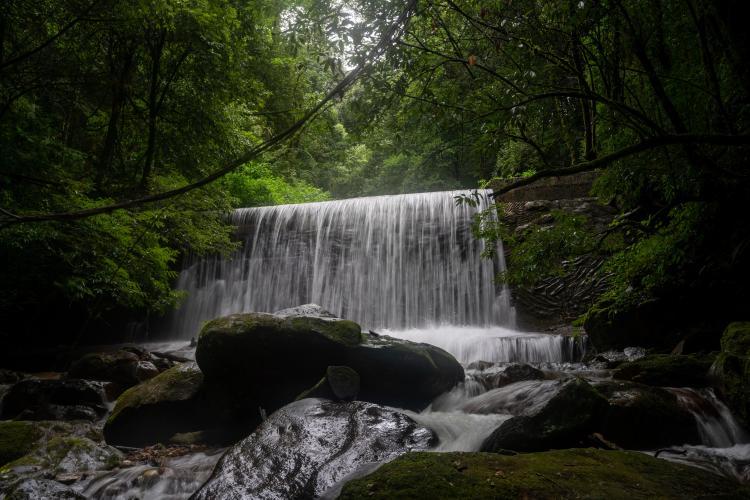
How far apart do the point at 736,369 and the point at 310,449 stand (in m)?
4.14

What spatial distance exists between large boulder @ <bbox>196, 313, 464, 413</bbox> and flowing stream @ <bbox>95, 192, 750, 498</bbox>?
0.55 meters

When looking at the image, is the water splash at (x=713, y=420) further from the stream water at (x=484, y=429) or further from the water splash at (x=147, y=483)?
the water splash at (x=147, y=483)

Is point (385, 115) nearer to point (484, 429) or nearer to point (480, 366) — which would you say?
point (484, 429)

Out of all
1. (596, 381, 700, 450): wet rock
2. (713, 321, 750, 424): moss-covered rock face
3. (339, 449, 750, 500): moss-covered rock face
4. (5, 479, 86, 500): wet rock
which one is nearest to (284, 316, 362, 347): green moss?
(5, 479, 86, 500): wet rock

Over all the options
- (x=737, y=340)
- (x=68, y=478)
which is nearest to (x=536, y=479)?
(x=737, y=340)

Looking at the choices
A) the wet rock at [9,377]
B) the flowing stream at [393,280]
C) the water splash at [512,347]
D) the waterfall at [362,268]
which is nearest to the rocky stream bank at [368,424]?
the water splash at [512,347]

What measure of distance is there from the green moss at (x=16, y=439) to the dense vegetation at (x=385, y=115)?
243cm

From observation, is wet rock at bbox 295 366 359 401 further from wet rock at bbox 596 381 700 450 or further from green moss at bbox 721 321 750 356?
green moss at bbox 721 321 750 356

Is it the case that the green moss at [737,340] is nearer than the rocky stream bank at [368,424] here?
No

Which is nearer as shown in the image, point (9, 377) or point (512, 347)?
point (512, 347)

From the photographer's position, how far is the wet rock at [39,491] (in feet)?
11.4

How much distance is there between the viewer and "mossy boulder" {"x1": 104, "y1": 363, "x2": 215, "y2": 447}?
5805mm

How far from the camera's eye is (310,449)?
13.1 ft

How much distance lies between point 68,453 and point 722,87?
26.5ft
